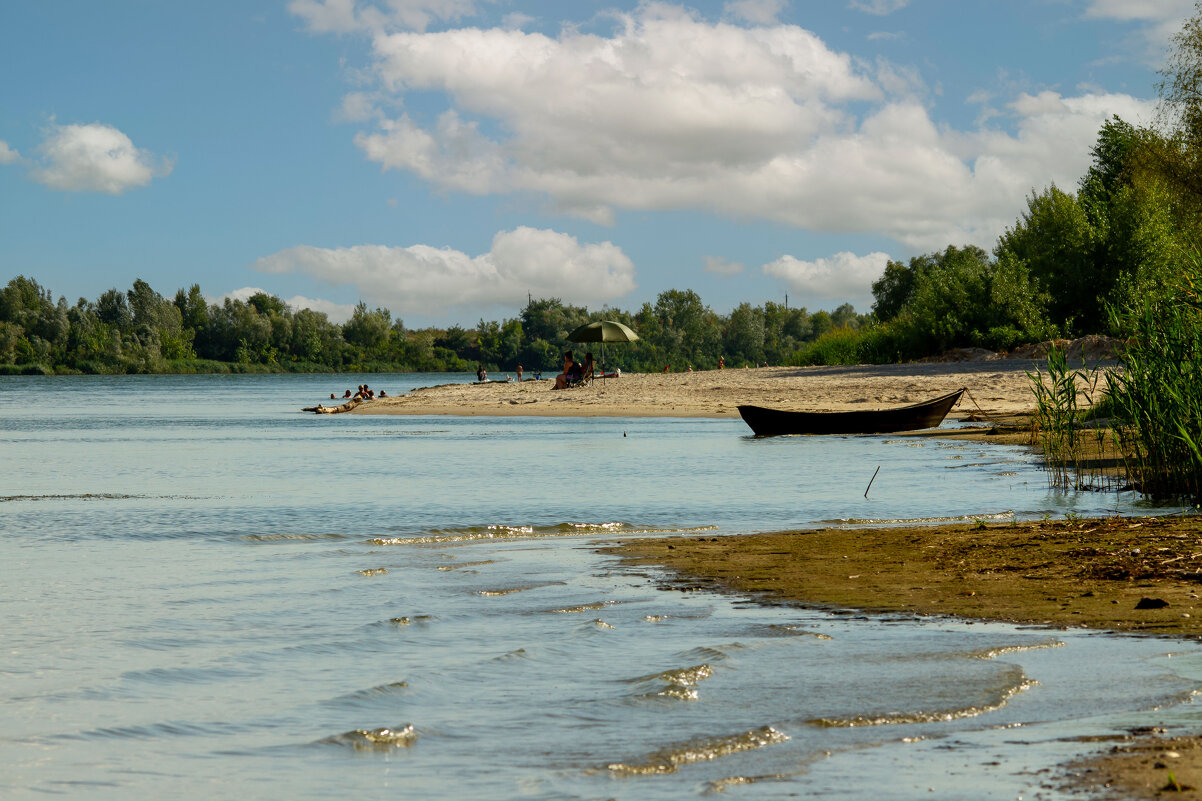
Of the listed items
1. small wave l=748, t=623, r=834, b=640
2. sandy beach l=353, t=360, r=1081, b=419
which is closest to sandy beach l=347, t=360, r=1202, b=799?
small wave l=748, t=623, r=834, b=640

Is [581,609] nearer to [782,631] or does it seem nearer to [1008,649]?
[782,631]

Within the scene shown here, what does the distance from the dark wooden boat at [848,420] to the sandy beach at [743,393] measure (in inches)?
202

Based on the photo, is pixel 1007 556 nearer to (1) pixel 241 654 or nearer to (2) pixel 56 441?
(1) pixel 241 654

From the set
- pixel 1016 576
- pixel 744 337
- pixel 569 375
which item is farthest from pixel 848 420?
pixel 744 337

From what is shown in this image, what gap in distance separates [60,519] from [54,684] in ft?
32.7

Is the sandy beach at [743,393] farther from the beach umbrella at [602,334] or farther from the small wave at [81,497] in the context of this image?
the small wave at [81,497]

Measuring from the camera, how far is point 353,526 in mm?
14703

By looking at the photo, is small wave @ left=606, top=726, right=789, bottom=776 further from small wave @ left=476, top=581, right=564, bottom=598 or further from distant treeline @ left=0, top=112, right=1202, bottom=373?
distant treeline @ left=0, top=112, right=1202, bottom=373

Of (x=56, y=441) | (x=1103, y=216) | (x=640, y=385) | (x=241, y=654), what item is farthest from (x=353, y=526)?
(x=1103, y=216)

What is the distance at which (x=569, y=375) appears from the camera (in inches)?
2052

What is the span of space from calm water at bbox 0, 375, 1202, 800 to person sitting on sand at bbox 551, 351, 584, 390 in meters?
35.4

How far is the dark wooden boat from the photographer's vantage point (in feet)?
97.0

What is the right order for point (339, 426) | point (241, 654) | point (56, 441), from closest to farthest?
point (241, 654) < point (56, 441) < point (339, 426)

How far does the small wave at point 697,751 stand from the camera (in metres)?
5.02
